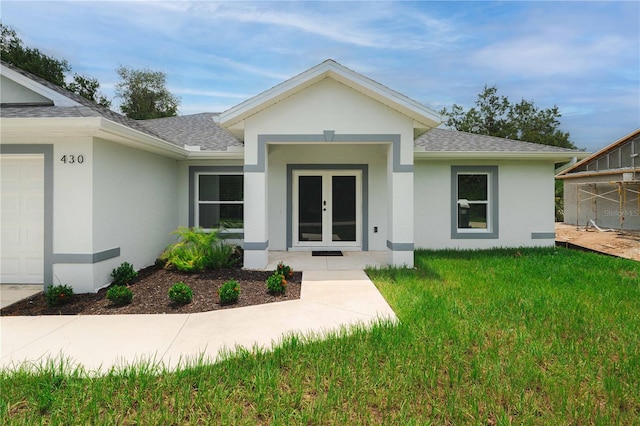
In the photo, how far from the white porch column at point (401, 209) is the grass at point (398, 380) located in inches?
118

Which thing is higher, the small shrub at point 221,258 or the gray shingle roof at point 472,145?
the gray shingle roof at point 472,145

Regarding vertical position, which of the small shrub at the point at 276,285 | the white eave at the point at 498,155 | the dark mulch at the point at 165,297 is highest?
the white eave at the point at 498,155

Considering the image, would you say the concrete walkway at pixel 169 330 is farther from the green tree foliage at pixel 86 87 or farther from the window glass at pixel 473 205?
the green tree foliage at pixel 86 87

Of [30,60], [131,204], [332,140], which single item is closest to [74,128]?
[131,204]

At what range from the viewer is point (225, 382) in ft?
10.5

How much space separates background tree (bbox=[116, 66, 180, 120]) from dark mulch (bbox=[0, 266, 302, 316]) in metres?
32.4

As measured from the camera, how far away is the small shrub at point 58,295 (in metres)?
5.67

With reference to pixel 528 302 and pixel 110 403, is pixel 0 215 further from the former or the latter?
pixel 528 302

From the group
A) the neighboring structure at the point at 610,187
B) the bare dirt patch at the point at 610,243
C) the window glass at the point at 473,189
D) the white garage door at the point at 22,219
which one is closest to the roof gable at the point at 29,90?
the white garage door at the point at 22,219

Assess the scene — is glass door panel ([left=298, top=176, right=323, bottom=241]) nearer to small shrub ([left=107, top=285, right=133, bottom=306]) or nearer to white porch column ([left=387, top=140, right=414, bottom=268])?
white porch column ([left=387, top=140, right=414, bottom=268])

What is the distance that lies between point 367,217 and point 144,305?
22.8 ft

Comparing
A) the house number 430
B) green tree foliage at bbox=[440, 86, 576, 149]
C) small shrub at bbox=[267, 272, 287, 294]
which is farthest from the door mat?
green tree foliage at bbox=[440, 86, 576, 149]

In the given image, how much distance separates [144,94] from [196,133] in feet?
94.4

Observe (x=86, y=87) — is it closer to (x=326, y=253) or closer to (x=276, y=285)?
(x=326, y=253)
